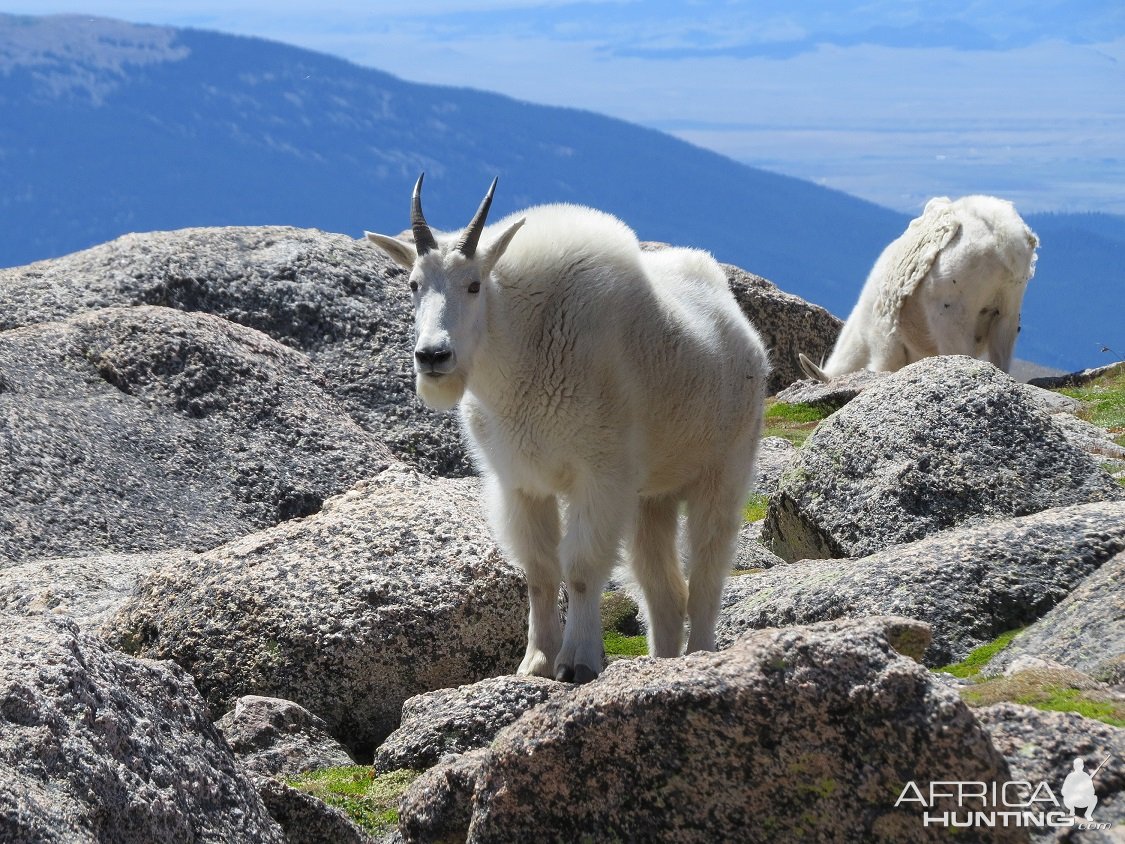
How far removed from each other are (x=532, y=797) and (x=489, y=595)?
3390 mm

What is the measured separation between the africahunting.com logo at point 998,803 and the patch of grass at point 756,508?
8.57m

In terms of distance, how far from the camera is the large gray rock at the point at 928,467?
9.13 m

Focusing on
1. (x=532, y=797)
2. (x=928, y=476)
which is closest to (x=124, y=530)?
(x=928, y=476)

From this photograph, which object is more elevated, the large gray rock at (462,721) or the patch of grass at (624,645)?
the large gray rock at (462,721)

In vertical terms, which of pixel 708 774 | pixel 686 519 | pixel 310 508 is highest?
pixel 708 774

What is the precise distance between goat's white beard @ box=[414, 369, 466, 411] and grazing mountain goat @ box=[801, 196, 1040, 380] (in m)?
11.7

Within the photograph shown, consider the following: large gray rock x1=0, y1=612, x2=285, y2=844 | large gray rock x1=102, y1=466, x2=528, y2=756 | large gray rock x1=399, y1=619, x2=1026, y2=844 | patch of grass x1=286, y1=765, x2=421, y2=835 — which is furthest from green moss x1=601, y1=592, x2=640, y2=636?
large gray rock x1=399, y1=619, x2=1026, y2=844

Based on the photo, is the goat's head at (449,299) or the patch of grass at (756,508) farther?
the patch of grass at (756,508)

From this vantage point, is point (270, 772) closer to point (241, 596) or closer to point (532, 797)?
point (241, 596)

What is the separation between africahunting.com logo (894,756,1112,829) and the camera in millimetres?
3883

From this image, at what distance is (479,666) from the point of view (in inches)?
305

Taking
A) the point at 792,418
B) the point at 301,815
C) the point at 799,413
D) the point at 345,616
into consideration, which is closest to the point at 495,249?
the point at 345,616

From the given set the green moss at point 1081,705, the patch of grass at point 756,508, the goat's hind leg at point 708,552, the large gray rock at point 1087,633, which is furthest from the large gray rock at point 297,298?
the green moss at point 1081,705

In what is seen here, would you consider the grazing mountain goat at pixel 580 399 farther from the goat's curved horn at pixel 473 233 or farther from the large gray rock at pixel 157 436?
the large gray rock at pixel 157 436
